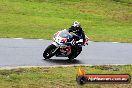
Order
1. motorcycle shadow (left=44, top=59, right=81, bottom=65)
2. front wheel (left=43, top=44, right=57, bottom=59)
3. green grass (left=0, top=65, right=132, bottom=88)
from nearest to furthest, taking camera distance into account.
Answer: green grass (left=0, top=65, right=132, bottom=88) → motorcycle shadow (left=44, top=59, right=81, bottom=65) → front wheel (left=43, top=44, right=57, bottom=59)

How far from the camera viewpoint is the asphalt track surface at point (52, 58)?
16.5m

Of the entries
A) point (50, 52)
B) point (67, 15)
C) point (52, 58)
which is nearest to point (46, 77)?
point (50, 52)

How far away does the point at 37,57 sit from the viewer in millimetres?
17766

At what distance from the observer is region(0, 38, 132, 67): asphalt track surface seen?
54.3 feet

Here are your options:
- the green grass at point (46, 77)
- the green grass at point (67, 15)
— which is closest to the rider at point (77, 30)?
the green grass at point (46, 77)

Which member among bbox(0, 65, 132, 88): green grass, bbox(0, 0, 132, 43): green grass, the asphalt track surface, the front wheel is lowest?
bbox(0, 0, 132, 43): green grass

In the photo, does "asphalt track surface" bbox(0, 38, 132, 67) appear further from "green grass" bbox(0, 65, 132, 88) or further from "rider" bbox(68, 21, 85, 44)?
"green grass" bbox(0, 65, 132, 88)

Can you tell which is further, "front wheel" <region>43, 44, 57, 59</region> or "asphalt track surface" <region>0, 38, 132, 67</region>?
"front wheel" <region>43, 44, 57, 59</region>

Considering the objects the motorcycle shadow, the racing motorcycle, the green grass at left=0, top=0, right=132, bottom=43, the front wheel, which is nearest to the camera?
the motorcycle shadow

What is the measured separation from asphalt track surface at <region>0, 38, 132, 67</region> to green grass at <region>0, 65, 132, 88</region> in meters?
1.95

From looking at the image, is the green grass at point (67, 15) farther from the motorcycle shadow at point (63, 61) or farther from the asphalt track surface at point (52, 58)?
the motorcycle shadow at point (63, 61)

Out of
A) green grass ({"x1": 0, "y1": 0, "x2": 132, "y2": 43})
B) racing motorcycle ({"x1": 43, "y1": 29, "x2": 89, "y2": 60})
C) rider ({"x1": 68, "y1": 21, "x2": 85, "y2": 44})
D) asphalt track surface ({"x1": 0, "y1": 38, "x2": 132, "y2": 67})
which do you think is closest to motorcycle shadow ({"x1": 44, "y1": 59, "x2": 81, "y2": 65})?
asphalt track surface ({"x1": 0, "y1": 38, "x2": 132, "y2": 67})

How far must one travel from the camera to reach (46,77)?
12422 mm

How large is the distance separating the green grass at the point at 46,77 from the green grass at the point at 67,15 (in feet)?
60.3
